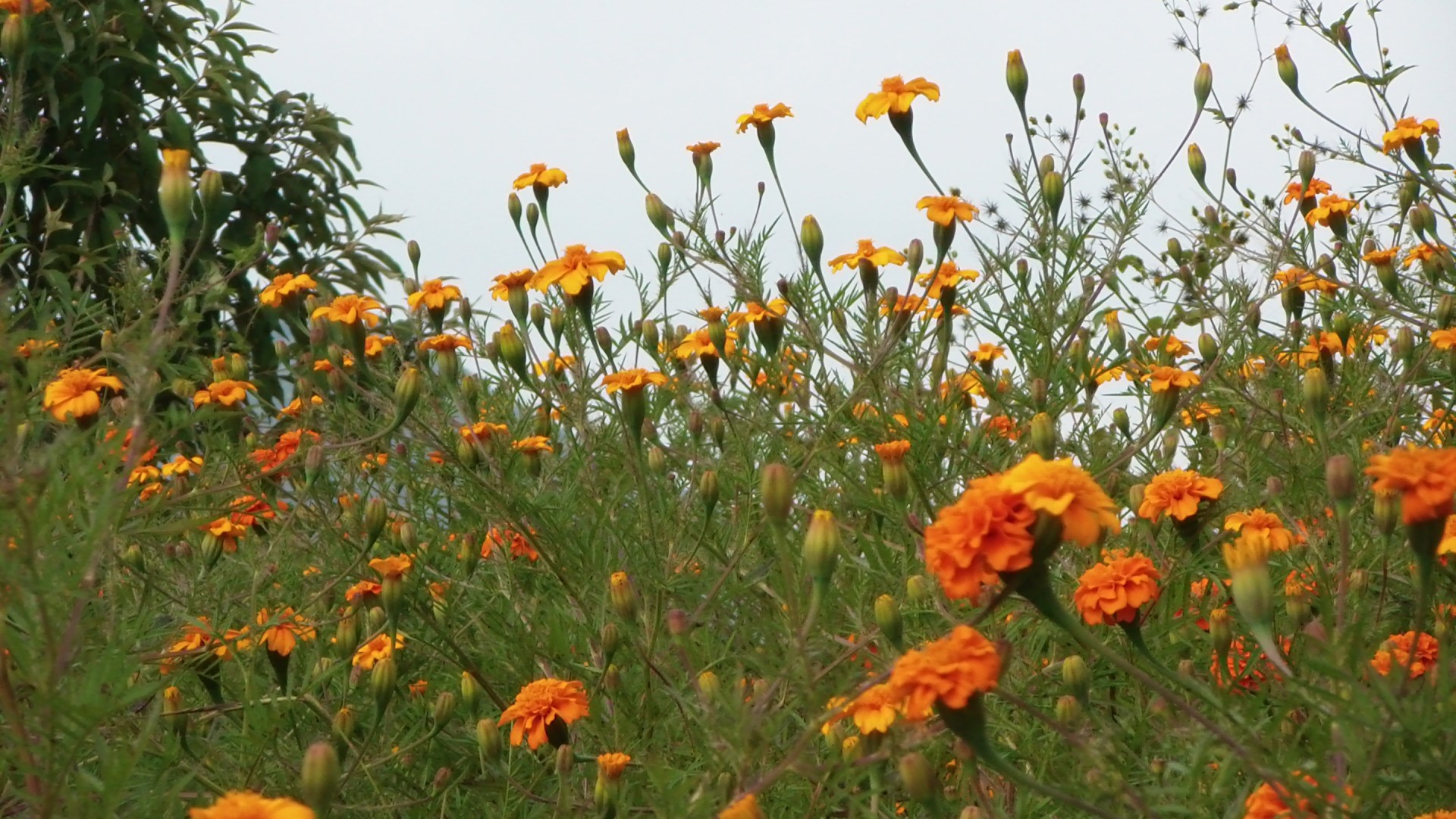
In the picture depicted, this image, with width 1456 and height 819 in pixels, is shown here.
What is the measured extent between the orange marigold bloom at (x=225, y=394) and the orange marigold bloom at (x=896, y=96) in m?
1.19

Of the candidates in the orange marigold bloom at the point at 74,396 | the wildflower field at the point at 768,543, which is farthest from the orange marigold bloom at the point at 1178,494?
the orange marigold bloom at the point at 74,396

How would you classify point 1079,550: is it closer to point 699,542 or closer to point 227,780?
point 699,542

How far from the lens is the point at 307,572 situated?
2320 millimetres

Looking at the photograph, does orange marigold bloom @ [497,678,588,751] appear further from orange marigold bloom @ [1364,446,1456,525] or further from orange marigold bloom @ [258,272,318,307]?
orange marigold bloom @ [258,272,318,307]

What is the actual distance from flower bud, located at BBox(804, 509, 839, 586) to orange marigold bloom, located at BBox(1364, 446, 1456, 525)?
43 cm

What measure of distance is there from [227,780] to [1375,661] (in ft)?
4.08

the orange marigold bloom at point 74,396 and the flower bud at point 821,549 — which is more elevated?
the orange marigold bloom at point 74,396

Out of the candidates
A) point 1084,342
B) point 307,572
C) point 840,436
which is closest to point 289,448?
point 307,572

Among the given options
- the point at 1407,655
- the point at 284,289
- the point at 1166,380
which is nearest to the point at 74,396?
the point at 284,289

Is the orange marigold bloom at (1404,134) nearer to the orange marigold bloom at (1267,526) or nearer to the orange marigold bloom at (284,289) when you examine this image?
the orange marigold bloom at (1267,526)

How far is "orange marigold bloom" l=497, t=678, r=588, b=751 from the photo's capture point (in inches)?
58.6

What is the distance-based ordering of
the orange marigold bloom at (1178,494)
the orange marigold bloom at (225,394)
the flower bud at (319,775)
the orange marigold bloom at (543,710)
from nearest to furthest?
the flower bud at (319,775) < the orange marigold bloom at (543,710) < the orange marigold bloom at (1178,494) < the orange marigold bloom at (225,394)

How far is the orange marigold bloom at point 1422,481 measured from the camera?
3.05 ft

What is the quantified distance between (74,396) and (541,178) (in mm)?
991
